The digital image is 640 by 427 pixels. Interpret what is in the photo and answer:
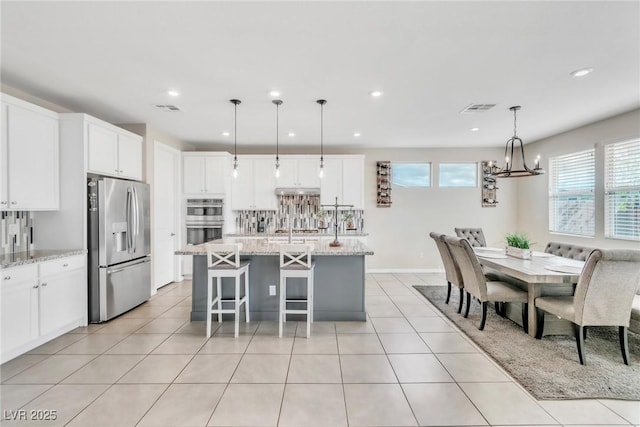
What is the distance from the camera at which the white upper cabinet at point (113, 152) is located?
3680 millimetres

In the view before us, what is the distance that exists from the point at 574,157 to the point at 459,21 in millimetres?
4556

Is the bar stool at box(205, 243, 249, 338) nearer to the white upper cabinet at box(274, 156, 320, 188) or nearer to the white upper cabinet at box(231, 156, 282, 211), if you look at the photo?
the white upper cabinet at box(231, 156, 282, 211)

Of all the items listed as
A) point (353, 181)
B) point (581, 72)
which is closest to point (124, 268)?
point (353, 181)

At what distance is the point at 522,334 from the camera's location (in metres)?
3.38

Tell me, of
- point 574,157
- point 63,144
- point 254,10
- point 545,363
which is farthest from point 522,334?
point 63,144

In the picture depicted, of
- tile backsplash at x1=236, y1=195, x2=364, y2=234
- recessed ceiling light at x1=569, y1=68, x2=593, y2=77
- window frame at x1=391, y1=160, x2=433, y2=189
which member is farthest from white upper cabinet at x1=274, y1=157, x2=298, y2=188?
recessed ceiling light at x1=569, y1=68, x2=593, y2=77

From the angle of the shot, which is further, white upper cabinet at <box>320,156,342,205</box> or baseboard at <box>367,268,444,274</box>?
baseboard at <box>367,268,444,274</box>

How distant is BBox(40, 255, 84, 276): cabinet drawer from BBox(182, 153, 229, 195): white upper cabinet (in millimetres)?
2557

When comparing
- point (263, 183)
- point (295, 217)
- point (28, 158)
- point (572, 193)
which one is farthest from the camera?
point (295, 217)

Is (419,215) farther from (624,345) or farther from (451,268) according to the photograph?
(624,345)

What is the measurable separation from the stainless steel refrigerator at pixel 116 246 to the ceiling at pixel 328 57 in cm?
115

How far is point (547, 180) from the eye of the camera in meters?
5.74

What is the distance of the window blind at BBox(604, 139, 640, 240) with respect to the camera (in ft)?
13.6

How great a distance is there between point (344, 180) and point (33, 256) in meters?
4.81
